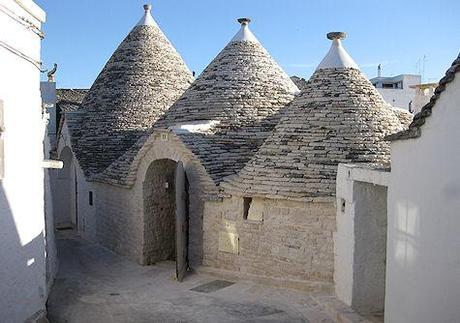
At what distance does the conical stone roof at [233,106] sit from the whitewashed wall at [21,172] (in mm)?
4448

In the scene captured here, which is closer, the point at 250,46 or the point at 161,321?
the point at 161,321

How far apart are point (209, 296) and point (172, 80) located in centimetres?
1043

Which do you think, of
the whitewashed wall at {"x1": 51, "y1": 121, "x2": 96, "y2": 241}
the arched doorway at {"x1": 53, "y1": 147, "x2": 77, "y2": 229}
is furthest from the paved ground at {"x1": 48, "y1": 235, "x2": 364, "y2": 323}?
the arched doorway at {"x1": 53, "y1": 147, "x2": 77, "y2": 229}

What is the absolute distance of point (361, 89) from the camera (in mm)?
11578

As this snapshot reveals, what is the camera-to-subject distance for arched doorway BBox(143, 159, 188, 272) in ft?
40.8

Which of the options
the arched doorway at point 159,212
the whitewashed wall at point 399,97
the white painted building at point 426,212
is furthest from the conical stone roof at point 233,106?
the whitewashed wall at point 399,97

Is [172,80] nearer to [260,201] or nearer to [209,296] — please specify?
[260,201]

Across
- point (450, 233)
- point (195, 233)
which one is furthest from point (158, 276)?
point (450, 233)

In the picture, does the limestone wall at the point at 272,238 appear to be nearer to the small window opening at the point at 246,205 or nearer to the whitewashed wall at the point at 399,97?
the small window opening at the point at 246,205

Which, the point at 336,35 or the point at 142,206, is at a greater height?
the point at 336,35

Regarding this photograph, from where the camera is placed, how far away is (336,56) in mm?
12047

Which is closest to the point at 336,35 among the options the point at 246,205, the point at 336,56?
the point at 336,56

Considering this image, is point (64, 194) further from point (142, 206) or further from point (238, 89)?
point (238, 89)

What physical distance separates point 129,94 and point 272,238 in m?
9.49
